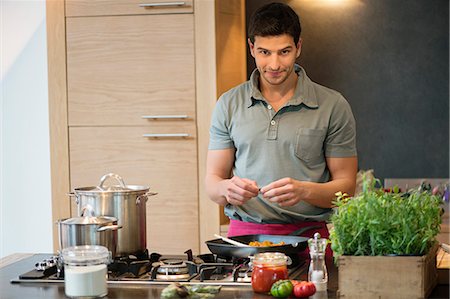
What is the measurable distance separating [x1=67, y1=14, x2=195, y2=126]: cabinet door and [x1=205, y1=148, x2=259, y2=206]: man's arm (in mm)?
1082

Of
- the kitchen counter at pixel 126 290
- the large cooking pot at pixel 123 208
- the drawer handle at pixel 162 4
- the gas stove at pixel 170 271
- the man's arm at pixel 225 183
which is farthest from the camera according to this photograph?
the drawer handle at pixel 162 4

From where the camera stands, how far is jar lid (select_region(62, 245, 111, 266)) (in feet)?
7.20

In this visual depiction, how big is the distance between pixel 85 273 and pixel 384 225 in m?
0.80

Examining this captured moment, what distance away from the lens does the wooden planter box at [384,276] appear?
2.01 metres

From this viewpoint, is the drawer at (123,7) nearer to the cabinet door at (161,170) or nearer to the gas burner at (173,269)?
the cabinet door at (161,170)

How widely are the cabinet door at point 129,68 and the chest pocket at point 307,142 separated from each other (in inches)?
49.1

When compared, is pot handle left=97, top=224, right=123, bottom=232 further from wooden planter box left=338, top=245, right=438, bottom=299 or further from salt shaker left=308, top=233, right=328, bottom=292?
wooden planter box left=338, top=245, right=438, bottom=299

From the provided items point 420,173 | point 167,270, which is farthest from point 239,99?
point 420,173

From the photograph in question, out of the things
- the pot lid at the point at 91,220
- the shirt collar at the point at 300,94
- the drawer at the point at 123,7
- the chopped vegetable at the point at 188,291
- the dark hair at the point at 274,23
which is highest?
Result: the drawer at the point at 123,7

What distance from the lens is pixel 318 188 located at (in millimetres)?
2768

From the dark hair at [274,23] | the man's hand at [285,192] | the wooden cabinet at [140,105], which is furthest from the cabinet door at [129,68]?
the man's hand at [285,192]

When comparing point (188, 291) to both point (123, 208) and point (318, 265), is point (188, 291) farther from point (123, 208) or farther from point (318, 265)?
point (123, 208)

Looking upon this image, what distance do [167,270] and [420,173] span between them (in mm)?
2364

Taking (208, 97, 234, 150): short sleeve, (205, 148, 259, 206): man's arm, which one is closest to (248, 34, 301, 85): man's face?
(208, 97, 234, 150): short sleeve
